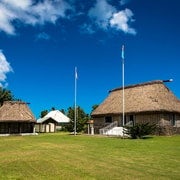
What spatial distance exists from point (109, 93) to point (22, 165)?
137 feet

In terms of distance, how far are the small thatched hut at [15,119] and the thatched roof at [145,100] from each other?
38.9 ft

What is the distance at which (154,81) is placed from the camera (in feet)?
152

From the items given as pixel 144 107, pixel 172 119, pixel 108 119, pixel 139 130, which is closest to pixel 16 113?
pixel 108 119

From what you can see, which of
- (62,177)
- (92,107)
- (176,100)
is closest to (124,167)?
(62,177)

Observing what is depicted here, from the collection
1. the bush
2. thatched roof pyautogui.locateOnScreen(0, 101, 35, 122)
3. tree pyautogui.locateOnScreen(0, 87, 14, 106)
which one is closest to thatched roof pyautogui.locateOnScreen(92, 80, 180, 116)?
the bush

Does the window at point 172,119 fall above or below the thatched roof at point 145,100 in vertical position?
below

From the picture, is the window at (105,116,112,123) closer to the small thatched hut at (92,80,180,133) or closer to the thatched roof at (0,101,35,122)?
the small thatched hut at (92,80,180,133)

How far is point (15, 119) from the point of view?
53.3 meters

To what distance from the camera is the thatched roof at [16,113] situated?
53.4 metres

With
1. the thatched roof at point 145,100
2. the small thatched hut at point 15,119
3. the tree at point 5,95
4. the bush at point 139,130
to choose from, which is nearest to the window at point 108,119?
the thatched roof at point 145,100

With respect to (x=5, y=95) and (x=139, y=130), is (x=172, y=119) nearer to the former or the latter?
(x=139, y=130)

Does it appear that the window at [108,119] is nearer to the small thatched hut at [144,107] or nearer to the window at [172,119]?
the small thatched hut at [144,107]

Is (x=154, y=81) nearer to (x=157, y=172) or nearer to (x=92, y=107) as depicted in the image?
(x=157, y=172)

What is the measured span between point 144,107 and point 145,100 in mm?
1657
